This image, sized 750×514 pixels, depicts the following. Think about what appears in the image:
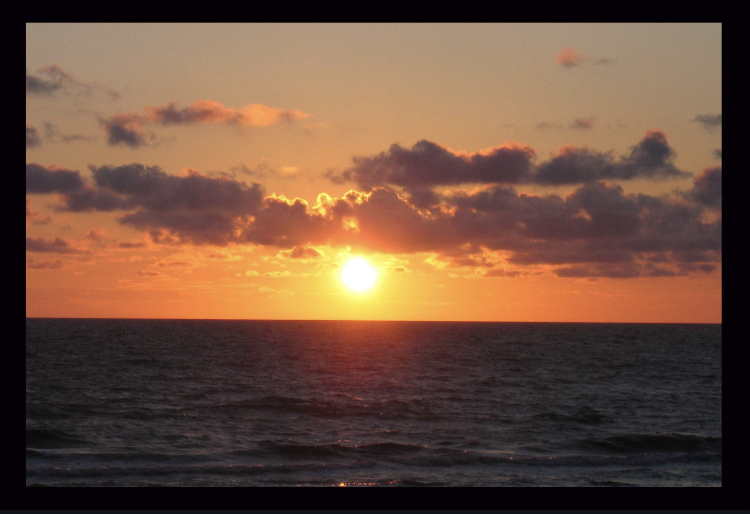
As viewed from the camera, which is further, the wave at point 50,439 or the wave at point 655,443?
the wave at point 655,443

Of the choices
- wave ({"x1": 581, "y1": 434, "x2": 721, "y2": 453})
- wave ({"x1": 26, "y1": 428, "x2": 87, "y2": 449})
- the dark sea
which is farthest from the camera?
wave ({"x1": 581, "y1": 434, "x2": 721, "y2": 453})

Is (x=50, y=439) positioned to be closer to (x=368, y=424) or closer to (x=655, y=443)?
(x=368, y=424)

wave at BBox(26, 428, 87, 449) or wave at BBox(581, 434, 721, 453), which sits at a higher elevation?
wave at BBox(26, 428, 87, 449)

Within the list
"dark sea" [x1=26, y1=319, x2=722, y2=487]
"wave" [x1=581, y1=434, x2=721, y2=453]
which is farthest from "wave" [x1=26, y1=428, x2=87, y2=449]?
"wave" [x1=581, y1=434, x2=721, y2=453]

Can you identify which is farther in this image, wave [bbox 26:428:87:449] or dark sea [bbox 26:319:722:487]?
wave [bbox 26:428:87:449]

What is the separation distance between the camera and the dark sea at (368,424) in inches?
658

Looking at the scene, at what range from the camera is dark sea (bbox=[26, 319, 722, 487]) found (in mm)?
16719

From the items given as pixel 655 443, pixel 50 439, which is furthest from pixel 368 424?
pixel 50 439

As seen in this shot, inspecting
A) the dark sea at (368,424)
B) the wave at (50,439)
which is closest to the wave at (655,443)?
the dark sea at (368,424)

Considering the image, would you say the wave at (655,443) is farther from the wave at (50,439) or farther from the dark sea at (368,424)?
the wave at (50,439)

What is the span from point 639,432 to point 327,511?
2193 cm

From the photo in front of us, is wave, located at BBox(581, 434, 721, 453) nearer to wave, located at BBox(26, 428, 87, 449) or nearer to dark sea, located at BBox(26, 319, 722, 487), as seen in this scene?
dark sea, located at BBox(26, 319, 722, 487)

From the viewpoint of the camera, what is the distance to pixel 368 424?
79.8 feet
